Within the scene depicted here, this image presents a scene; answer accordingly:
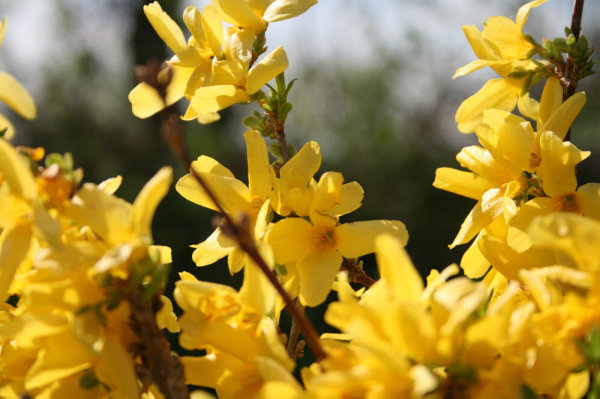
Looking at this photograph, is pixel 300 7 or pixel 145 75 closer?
pixel 145 75

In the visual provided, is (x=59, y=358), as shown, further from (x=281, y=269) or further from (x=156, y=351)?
(x=281, y=269)

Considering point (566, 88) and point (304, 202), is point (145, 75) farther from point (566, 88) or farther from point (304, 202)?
point (566, 88)

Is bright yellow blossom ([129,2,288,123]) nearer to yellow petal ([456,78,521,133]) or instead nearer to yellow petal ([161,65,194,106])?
yellow petal ([161,65,194,106])

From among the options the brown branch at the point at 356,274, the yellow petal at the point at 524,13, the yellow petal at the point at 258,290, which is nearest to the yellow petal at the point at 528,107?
the yellow petal at the point at 524,13

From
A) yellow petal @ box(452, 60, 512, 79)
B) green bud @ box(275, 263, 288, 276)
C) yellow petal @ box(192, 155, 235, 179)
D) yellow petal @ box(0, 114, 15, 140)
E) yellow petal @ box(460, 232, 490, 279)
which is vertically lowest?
yellow petal @ box(460, 232, 490, 279)

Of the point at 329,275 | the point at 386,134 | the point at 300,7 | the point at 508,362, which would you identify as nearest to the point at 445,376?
the point at 508,362

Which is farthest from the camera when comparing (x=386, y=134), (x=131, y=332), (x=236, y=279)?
(x=386, y=134)

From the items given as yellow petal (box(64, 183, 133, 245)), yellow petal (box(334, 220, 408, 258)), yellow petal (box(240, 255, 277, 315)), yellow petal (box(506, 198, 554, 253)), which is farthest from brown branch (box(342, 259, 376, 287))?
yellow petal (box(64, 183, 133, 245))
